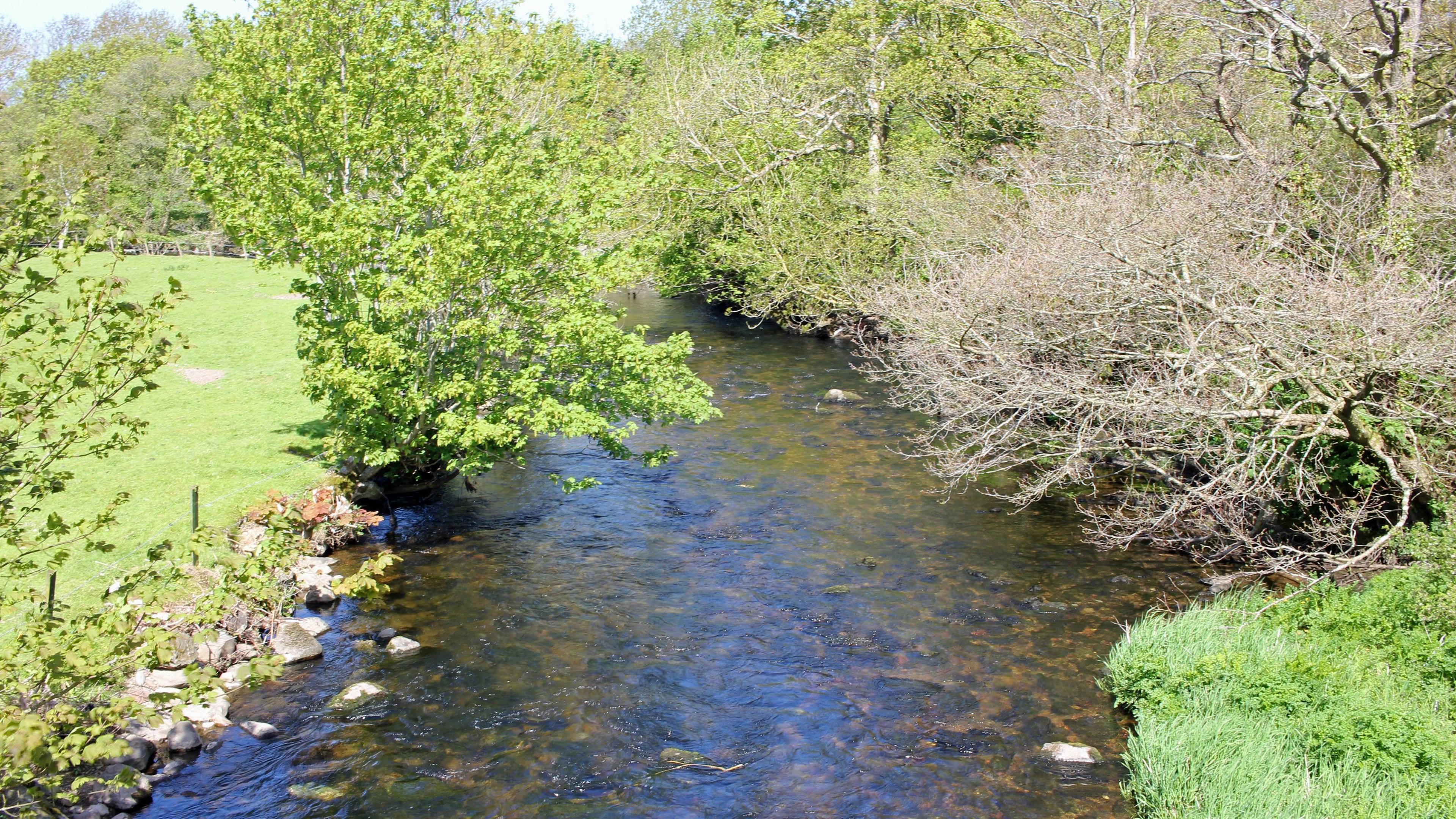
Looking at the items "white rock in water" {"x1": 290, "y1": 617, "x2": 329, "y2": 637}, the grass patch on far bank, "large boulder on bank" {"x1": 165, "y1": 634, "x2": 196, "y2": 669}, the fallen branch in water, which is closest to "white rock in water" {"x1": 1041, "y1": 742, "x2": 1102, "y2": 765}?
the grass patch on far bank

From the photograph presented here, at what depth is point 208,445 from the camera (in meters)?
21.4

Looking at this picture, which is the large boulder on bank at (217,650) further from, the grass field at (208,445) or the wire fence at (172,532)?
the grass field at (208,445)

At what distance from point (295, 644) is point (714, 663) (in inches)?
234

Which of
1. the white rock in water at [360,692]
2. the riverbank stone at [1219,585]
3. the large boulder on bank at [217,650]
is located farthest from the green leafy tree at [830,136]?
the white rock in water at [360,692]

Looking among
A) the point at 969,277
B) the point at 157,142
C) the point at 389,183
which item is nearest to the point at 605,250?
the point at 389,183

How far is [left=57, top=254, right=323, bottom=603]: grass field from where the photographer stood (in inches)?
659

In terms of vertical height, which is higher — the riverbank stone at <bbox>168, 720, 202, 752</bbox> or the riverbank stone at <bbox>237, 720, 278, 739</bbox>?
the riverbank stone at <bbox>168, 720, 202, 752</bbox>

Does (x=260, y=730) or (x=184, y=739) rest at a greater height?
(x=184, y=739)

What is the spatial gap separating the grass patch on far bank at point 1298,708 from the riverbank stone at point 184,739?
1088 cm

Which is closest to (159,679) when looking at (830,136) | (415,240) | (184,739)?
(184,739)

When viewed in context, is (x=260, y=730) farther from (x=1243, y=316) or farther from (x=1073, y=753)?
(x=1243, y=316)

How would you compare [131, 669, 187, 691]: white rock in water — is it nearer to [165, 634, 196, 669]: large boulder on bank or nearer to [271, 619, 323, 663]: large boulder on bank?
[165, 634, 196, 669]: large boulder on bank

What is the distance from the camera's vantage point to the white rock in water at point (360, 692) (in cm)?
1346

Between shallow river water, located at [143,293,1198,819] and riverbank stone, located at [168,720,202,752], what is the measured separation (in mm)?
243
